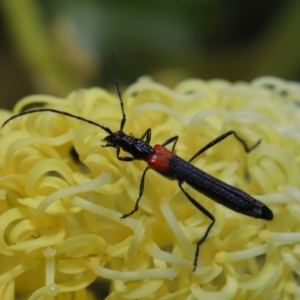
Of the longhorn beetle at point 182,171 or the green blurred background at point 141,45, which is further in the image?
the green blurred background at point 141,45

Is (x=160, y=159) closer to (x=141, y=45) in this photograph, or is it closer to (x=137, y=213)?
(x=137, y=213)

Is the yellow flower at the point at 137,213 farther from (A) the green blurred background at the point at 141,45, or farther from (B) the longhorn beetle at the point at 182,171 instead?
(A) the green blurred background at the point at 141,45

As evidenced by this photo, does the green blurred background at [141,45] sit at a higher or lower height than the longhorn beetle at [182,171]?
higher

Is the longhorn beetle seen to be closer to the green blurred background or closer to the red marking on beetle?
the red marking on beetle

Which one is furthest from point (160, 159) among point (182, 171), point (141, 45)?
point (141, 45)

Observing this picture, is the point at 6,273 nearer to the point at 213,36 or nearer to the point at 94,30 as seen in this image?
the point at 94,30

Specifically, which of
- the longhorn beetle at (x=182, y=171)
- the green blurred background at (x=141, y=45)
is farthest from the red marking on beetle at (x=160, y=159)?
the green blurred background at (x=141, y=45)

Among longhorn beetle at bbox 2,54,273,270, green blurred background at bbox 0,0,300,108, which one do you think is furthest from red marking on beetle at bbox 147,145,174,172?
green blurred background at bbox 0,0,300,108
